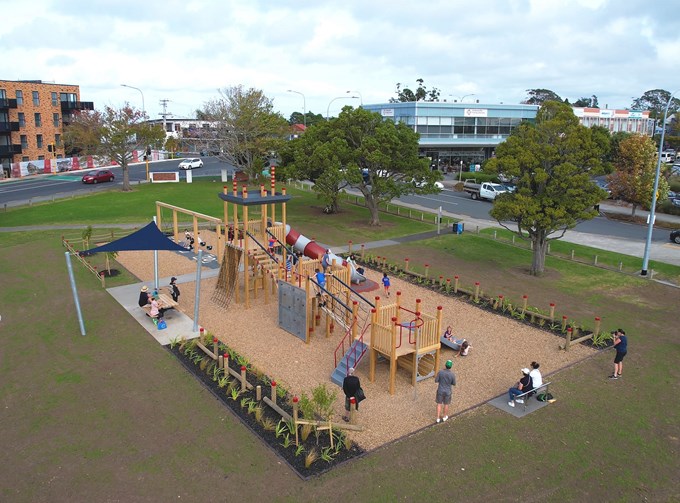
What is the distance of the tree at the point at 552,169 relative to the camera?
2308cm

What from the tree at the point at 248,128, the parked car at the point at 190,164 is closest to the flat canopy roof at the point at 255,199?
the tree at the point at 248,128

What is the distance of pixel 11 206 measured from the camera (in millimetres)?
41812

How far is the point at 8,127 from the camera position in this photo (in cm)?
6341

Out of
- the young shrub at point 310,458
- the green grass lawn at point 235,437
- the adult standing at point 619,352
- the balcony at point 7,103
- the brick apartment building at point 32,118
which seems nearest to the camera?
the green grass lawn at point 235,437

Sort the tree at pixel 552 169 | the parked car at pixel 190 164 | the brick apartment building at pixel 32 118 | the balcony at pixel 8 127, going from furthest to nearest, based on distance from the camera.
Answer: the parked car at pixel 190 164 → the brick apartment building at pixel 32 118 → the balcony at pixel 8 127 → the tree at pixel 552 169

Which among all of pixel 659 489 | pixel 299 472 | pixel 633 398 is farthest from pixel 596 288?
pixel 299 472

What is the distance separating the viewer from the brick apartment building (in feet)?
208

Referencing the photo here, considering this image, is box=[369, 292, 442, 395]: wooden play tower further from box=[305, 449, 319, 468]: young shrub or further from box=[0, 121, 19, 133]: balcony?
box=[0, 121, 19, 133]: balcony

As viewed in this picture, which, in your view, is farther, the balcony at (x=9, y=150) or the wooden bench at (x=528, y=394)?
the balcony at (x=9, y=150)

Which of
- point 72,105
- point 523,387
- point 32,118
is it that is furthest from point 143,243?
point 72,105

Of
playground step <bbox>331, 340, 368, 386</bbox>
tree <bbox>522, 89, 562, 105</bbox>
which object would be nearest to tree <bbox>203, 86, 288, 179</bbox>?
playground step <bbox>331, 340, 368, 386</bbox>

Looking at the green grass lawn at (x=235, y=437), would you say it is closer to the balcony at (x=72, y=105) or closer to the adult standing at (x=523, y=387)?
the adult standing at (x=523, y=387)

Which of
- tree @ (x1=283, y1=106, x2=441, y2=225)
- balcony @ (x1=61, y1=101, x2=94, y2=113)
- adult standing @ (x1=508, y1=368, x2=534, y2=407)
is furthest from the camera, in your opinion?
balcony @ (x1=61, y1=101, x2=94, y2=113)

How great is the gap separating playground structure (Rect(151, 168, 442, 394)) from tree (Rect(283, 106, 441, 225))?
999 cm
